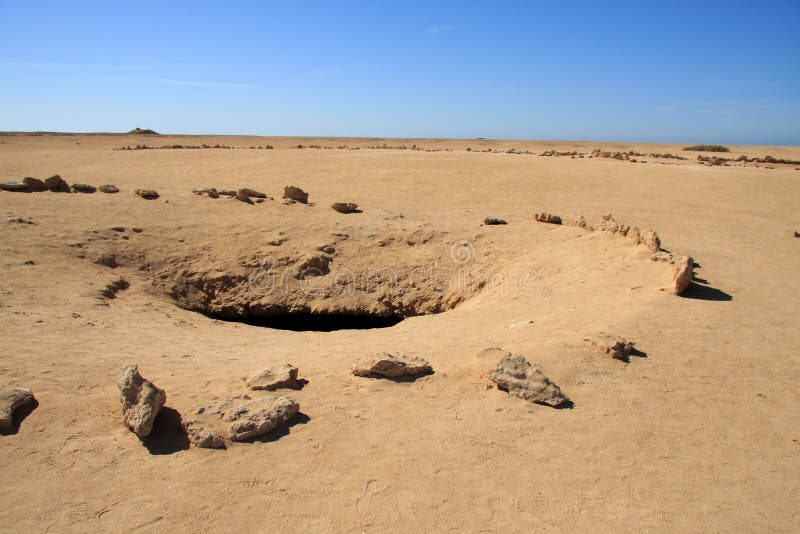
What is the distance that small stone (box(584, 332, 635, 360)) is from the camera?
14.5 ft

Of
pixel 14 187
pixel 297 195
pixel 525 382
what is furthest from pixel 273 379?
pixel 14 187

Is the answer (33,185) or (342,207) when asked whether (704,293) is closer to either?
(342,207)

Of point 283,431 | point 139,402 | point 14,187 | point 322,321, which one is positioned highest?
point 14,187

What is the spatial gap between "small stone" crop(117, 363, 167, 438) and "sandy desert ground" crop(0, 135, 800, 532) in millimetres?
119

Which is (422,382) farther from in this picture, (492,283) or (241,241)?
(241,241)

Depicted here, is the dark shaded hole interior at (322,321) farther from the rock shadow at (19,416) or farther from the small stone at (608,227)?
the rock shadow at (19,416)

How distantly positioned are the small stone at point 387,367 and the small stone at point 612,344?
1573 mm

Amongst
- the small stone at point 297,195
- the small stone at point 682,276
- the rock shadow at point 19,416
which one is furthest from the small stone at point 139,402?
the small stone at point 297,195

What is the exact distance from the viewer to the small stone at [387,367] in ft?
13.5

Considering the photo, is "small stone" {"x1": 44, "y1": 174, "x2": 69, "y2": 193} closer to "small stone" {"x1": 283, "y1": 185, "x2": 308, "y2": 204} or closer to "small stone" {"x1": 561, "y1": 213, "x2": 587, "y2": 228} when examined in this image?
A: "small stone" {"x1": 283, "y1": 185, "x2": 308, "y2": 204}

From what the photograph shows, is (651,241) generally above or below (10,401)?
above

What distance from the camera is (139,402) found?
10.9ft

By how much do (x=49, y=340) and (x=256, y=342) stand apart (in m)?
1.89

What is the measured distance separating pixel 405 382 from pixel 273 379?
101cm
